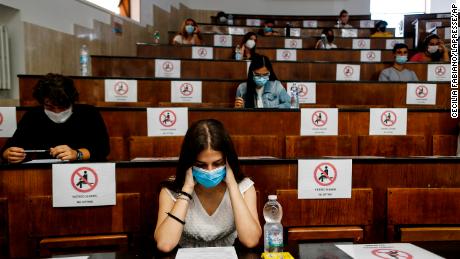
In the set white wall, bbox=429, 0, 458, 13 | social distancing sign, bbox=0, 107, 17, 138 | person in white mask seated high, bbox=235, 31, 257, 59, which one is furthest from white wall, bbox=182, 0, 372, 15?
social distancing sign, bbox=0, 107, 17, 138

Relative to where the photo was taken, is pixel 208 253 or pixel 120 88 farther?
pixel 120 88

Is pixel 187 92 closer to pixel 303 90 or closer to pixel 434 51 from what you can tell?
pixel 303 90

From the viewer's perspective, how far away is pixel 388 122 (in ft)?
6.47

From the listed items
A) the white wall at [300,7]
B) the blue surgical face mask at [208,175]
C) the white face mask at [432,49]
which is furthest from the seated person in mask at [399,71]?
the white wall at [300,7]

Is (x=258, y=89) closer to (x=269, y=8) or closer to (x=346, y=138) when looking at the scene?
(x=346, y=138)

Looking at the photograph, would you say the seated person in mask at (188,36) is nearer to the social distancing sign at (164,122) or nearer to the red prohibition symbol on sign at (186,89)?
the red prohibition symbol on sign at (186,89)

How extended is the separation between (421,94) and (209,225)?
2.21 m

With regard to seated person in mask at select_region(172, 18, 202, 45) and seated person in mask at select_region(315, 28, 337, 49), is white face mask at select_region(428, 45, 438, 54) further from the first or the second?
seated person in mask at select_region(172, 18, 202, 45)

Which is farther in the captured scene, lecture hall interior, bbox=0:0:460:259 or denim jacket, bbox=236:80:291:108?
denim jacket, bbox=236:80:291:108

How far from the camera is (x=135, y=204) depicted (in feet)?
3.83

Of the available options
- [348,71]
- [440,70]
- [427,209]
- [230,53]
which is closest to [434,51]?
[440,70]

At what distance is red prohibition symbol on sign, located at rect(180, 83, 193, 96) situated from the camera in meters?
2.58

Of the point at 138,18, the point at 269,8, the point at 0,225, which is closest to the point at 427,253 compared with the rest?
the point at 0,225

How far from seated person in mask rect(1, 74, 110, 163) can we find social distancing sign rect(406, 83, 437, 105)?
2.12 metres
